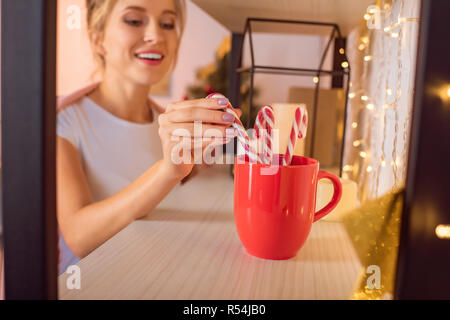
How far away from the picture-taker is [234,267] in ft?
1.30

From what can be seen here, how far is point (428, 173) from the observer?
0.92 feet

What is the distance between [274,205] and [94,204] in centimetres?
41

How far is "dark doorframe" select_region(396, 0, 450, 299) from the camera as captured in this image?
27 cm

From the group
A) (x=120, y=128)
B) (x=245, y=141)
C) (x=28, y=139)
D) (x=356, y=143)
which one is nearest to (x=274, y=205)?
(x=245, y=141)

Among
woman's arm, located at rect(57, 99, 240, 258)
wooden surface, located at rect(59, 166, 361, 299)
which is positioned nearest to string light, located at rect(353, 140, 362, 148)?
wooden surface, located at rect(59, 166, 361, 299)

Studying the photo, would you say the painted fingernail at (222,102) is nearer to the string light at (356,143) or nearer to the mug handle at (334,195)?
the mug handle at (334,195)

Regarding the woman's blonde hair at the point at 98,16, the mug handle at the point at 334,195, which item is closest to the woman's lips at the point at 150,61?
the woman's blonde hair at the point at 98,16

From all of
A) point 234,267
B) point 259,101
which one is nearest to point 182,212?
point 234,267

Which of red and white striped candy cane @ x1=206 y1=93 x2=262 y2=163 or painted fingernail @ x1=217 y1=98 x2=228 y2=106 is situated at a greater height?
painted fingernail @ x1=217 y1=98 x2=228 y2=106

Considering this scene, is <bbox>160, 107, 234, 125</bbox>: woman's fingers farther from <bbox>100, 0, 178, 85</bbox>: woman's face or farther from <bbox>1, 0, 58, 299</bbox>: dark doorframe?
<bbox>100, 0, 178, 85</bbox>: woman's face

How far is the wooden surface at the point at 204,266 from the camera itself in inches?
13.7

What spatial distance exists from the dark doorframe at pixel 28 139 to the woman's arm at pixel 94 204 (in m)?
0.31

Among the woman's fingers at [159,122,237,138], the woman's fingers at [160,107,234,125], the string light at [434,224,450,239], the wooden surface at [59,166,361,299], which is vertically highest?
the woman's fingers at [160,107,234,125]

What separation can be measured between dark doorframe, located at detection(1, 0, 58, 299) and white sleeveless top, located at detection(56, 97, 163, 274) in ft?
1.80
